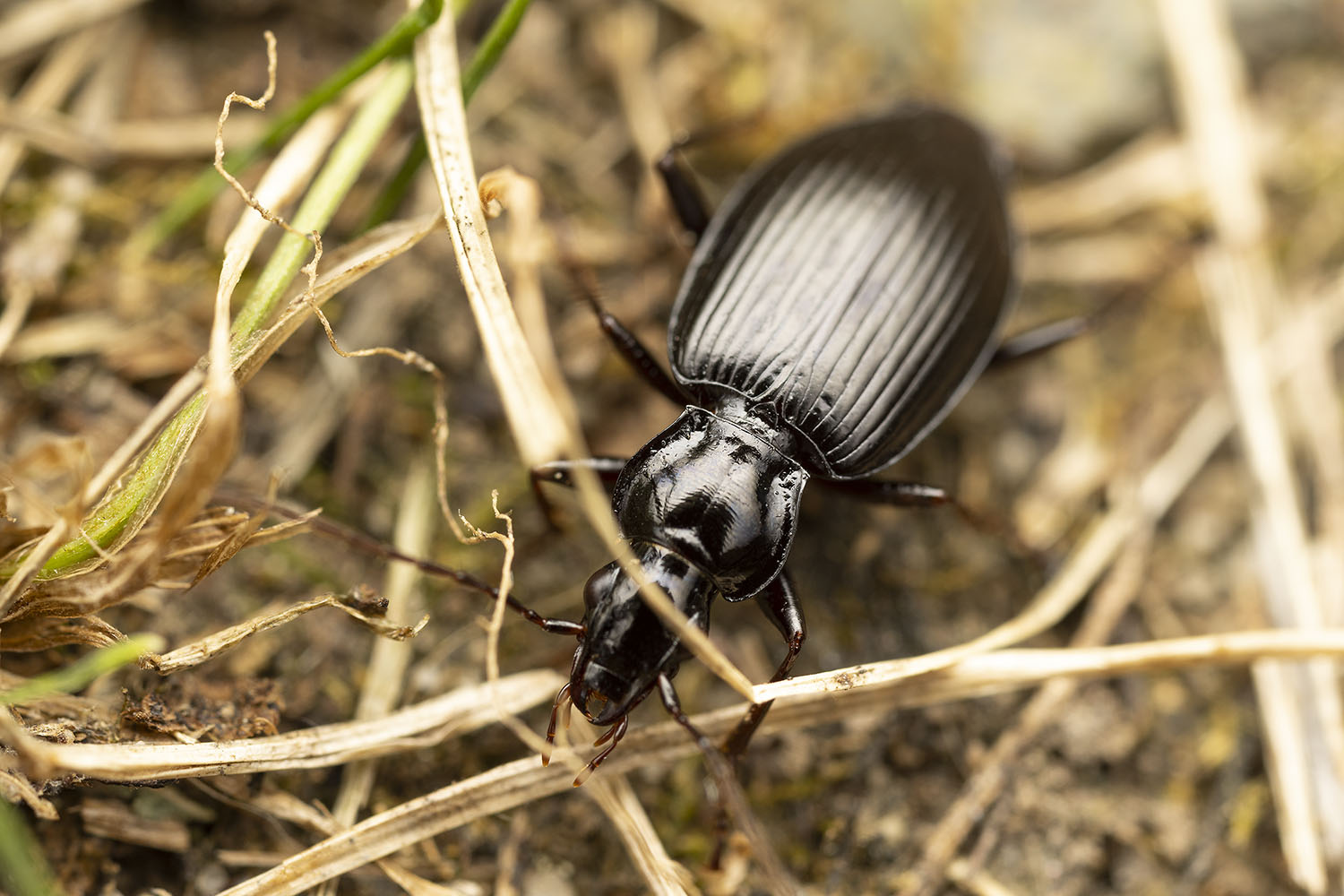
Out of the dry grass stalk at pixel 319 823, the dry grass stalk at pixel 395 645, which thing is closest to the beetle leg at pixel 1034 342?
the dry grass stalk at pixel 395 645

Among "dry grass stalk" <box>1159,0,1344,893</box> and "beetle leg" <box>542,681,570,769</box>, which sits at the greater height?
"dry grass stalk" <box>1159,0,1344,893</box>

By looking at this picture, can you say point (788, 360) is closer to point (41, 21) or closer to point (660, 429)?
point (660, 429)

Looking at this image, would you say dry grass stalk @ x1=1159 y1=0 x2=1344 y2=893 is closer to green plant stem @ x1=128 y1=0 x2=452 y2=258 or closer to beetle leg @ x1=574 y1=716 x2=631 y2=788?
beetle leg @ x1=574 y1=716 x2=631 y2=788

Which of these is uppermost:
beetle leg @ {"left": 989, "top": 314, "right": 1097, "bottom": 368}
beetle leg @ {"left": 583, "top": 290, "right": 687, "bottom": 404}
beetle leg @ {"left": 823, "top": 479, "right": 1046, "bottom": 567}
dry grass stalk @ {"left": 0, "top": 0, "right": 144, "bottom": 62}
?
dry grass stalk @ {"left": 0, "top": 0, "right": 144, "bottom": 62}

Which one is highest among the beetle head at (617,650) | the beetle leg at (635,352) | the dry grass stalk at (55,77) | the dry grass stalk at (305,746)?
the dry grass stalk at (55,77)

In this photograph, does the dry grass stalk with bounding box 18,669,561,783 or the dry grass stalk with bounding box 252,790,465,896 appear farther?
the dry grass stalk with bounding box 252,790,465,896

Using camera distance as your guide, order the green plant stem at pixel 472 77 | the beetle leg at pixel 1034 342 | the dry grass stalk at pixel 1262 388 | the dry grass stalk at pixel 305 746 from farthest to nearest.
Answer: the beetle leg at pixel 1034 342 < the dry grass stalk at pixel 1262 388 < the green plant stem at pixel 472 77 < the dry grass stalk at pixel 305 746

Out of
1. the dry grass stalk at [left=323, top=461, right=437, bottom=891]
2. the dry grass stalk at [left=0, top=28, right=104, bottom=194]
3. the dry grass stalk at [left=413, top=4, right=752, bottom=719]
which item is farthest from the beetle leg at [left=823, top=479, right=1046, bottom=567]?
the dry grass stalk at [left=0, top=28, right=104, bottom=194]

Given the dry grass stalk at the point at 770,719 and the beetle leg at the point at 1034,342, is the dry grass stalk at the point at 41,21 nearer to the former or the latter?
the dry grass stalk at the point at 770,719

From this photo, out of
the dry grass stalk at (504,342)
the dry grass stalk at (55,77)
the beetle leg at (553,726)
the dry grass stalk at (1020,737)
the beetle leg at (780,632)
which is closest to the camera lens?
the dry grass stalk at (504,342)
